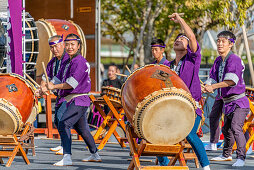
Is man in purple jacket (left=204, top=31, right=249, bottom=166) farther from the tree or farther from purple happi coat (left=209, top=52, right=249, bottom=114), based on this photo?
the tree

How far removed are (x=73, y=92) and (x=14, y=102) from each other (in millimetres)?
687

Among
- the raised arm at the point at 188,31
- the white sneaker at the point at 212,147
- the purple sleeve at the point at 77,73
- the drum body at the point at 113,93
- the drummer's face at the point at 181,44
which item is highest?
the raised arm at the point at 188,31

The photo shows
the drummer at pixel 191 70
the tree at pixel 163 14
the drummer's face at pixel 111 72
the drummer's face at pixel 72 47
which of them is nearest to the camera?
the drummer at pixel 191 70

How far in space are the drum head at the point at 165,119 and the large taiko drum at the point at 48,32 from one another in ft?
19.3

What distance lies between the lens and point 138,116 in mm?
5480

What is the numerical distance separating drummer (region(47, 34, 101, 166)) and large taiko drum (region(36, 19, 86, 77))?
4.07 metres

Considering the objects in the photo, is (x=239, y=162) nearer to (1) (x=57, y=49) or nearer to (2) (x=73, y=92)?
(2) (x=73, y=92)

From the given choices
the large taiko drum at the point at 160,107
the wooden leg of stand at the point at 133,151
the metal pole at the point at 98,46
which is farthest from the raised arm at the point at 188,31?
the metal pole at the point at 98,46

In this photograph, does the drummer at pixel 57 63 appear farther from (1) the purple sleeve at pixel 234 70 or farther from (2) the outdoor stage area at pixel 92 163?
(1) the purple sleeve at pixel 234 70

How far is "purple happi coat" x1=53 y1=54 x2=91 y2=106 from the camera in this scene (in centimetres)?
675

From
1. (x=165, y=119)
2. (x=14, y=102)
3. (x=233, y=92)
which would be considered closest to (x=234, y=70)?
(x=233, y=92)

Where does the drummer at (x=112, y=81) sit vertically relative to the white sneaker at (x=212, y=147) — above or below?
above

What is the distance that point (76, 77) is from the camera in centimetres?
675

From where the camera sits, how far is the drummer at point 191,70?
589cm
